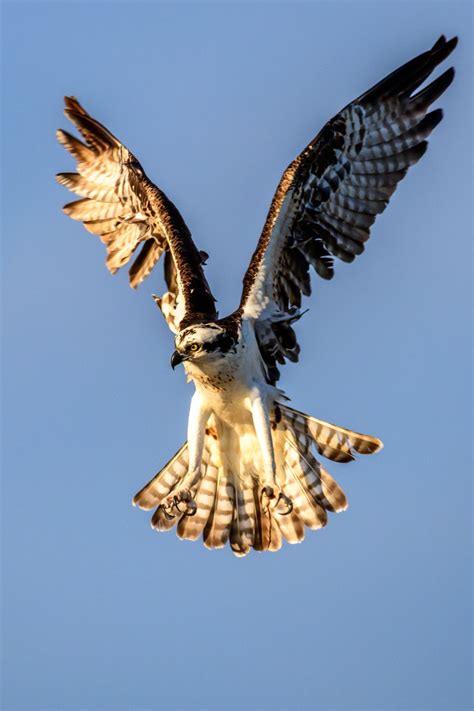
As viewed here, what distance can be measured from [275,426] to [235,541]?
111cm

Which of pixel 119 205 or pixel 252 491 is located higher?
pixel 119 205

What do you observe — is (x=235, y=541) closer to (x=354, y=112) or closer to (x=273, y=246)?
(x=273, y=246)

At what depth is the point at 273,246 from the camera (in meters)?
12.2

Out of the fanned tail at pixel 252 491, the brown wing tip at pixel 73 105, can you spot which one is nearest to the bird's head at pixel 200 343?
the fanned tail at pixel 252 491

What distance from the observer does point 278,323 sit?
12.4m

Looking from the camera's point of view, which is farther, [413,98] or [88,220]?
[88,220]

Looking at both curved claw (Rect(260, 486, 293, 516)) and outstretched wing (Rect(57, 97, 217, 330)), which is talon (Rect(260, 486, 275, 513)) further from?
outstretched wing (Rect(57, 97, 217, 330))

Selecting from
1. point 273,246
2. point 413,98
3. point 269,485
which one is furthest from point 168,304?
point 413,98

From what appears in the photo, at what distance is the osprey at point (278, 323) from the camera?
39.5 feet

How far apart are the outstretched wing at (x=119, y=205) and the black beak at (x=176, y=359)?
1633 mm

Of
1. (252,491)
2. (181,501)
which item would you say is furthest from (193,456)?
(252,491)

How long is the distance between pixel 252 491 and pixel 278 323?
1.57 metres

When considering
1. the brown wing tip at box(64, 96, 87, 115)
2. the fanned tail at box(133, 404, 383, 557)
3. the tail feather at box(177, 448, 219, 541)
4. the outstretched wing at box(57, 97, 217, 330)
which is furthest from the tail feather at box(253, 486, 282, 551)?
the brown wing tip at box(64, 96, 87, 115)

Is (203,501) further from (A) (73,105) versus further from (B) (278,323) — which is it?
(A) (73,105)
